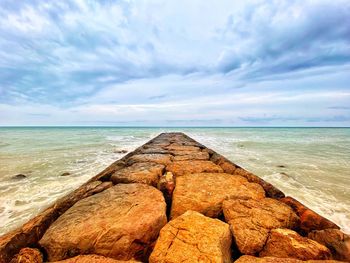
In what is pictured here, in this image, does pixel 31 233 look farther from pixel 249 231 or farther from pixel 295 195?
pixel 295 195

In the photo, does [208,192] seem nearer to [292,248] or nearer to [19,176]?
[292,248]

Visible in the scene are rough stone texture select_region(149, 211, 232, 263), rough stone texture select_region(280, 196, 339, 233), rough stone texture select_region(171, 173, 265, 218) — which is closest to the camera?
rough stone texture select_region(149, 211, 232, 263)

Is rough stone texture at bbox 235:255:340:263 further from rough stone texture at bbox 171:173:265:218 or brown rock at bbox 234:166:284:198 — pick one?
brown rock at bbox 234:166:284:198

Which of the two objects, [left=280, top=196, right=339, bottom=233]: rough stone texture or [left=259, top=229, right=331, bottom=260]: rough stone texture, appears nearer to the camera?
[left=259, top=229, right=331, bottom=260]: rough stone texture

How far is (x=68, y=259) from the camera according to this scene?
1.36m

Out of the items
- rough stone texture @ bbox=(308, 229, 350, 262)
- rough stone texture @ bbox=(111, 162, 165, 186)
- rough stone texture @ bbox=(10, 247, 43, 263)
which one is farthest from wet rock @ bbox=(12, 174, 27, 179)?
rough stone texture @ bbox=(308, 229, 350, 262)

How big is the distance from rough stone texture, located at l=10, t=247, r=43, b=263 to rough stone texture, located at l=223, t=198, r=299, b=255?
150 cm

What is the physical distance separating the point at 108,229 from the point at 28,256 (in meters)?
0.56

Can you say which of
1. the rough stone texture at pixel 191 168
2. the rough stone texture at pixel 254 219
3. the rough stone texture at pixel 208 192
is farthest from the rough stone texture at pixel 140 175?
the rough stone texture at pixel 254 219

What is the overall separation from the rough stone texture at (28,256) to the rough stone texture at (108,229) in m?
0.06

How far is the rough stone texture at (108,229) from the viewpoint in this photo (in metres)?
1.44

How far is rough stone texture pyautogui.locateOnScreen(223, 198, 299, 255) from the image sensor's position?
1.52 m

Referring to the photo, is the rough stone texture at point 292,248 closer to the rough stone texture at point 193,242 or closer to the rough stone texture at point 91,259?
the rough stone texture at point 193,242

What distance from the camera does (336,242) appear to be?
150 cm
